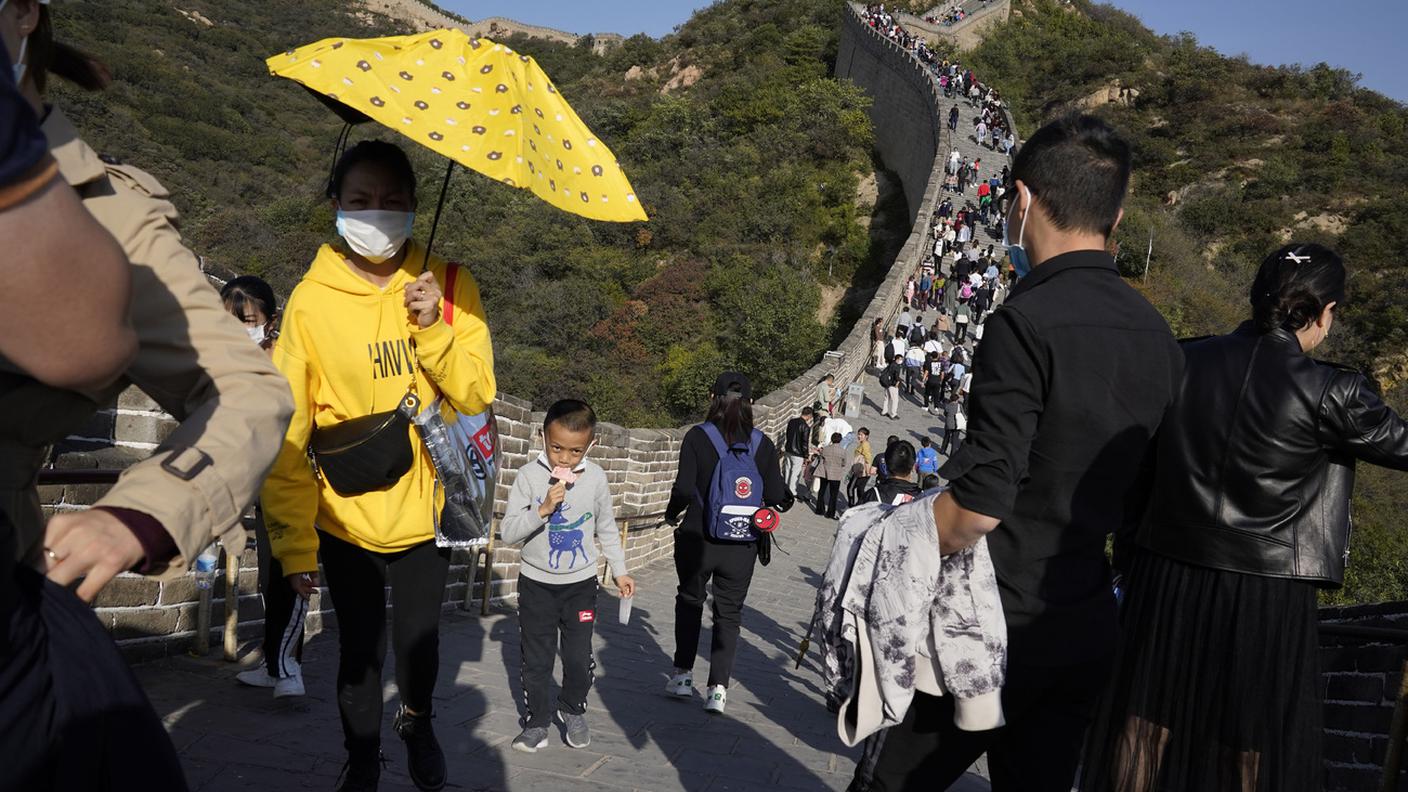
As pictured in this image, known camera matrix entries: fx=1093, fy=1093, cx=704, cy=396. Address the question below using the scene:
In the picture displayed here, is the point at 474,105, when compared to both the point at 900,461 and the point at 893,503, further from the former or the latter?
the point at 900,461

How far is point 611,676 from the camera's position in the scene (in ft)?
20.7

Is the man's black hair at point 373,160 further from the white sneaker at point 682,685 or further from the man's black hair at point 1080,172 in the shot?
the white sneaker at point 682,685

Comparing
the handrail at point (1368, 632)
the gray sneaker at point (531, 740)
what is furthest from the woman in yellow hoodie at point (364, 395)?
the handrail at point (1368, 632)

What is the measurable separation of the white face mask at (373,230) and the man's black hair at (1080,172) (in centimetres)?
179

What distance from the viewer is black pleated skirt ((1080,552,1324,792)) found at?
2865 mm

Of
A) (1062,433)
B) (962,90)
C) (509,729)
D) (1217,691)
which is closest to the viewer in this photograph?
(1062,433)

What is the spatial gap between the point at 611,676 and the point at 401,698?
2913mm

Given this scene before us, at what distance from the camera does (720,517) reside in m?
5.73

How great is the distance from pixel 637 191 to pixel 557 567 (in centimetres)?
4028

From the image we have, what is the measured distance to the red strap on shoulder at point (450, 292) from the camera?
338 cm

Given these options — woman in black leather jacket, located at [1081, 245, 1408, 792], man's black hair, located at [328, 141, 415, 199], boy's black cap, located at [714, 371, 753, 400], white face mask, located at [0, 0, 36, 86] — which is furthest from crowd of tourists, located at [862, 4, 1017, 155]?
white face mask, located at [0, 0, 36, 86]

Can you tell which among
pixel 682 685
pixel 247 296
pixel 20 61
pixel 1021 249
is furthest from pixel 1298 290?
pixel 247 296

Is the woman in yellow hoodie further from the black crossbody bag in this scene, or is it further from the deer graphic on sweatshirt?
the deer graphic on sweatshirt

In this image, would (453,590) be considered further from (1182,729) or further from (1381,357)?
(1381,357)
